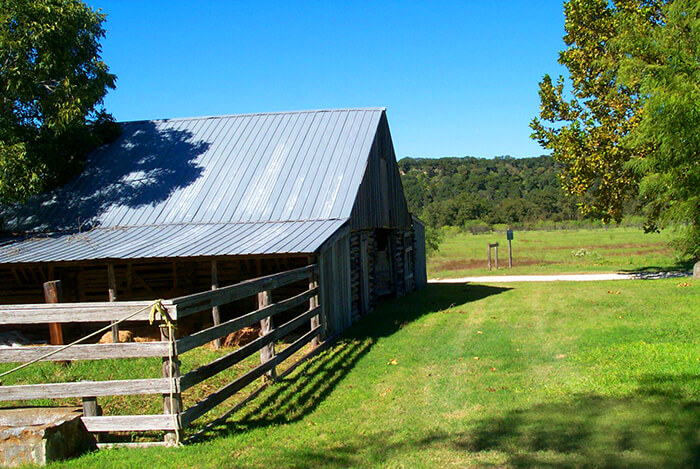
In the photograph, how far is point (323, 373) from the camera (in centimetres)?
938

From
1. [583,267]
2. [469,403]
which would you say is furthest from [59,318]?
[583,267]

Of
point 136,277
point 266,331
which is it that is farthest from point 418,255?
point 266,331

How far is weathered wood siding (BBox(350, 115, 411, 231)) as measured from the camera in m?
15.8

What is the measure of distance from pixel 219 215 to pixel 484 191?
103 m

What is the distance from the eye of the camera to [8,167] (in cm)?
1448

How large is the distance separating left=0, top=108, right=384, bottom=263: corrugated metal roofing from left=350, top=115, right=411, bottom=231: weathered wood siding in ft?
1.61

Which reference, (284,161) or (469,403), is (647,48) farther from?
(284,161)

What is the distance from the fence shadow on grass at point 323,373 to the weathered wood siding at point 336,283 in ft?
1.26

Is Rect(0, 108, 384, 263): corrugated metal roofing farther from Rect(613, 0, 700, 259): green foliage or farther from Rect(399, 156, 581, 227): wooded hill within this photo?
Rect(399, 156, 581, 227): wooded hill

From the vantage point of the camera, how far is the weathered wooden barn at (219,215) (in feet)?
43.4

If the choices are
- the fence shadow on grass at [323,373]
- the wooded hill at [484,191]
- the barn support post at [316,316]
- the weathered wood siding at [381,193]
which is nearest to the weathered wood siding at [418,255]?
the weathered wood siding at [381,193]

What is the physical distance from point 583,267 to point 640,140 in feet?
63.3

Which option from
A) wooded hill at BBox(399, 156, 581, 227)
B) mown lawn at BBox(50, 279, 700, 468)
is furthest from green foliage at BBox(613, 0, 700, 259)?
wooded hill at BBox(399, 156, 581, 227)

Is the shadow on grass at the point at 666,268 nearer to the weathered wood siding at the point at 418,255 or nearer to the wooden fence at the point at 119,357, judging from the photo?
the weathered wood siding at the point at 418,255
